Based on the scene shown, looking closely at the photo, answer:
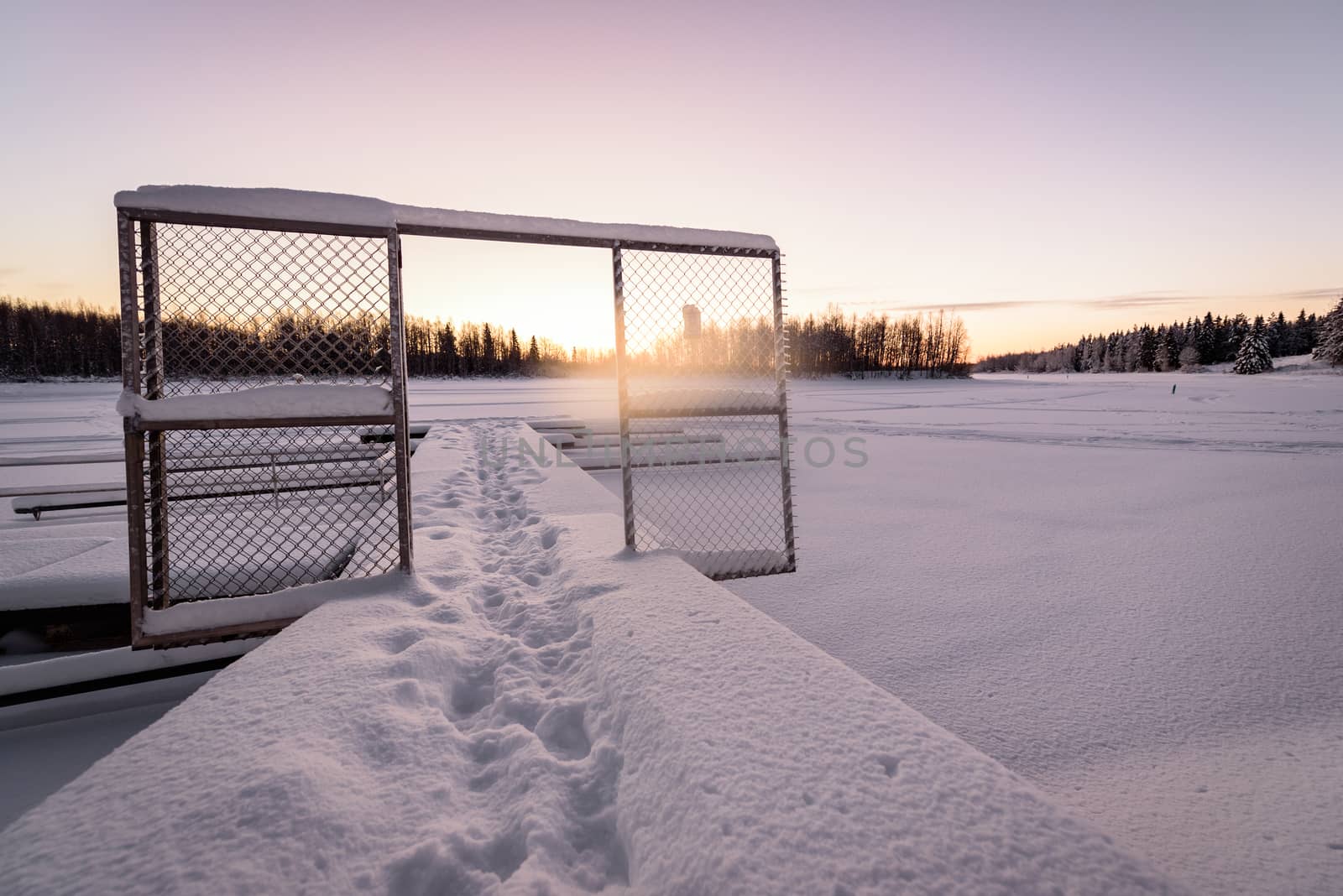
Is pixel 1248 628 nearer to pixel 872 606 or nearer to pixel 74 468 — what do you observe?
pixel 872 606

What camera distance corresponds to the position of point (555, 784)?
69.2 inches

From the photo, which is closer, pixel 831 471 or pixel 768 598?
pixel 768 598

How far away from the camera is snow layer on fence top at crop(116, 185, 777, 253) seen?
2744 mm

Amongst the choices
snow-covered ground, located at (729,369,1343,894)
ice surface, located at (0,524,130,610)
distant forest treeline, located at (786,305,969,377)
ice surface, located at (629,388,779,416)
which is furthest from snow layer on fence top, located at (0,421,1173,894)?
distant forest treeline, located at (786,305,969,377)

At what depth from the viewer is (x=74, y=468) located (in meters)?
10.2

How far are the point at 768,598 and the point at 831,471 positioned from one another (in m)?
5.72

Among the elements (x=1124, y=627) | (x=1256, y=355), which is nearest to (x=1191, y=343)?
(x=1256, y=355)

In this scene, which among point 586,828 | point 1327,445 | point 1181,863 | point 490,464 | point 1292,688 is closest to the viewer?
point 586,828

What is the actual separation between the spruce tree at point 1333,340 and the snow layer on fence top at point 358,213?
80.1 meters

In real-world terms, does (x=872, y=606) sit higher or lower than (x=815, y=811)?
lower

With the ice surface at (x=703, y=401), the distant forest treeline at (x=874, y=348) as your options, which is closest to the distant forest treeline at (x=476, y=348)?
the distant forest treeline at (x=874, y=348)

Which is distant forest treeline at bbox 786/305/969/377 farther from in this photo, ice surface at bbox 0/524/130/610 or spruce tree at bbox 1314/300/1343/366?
ice surface at bbox 0/524/130/610

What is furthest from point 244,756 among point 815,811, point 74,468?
point 74,468

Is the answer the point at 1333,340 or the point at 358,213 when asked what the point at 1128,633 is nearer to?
the point at 358,213
